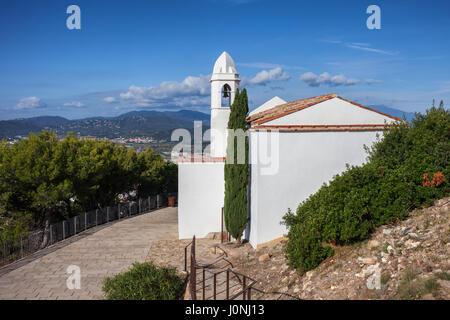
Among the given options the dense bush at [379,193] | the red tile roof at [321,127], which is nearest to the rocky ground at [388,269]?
the dense bush at [379,193]

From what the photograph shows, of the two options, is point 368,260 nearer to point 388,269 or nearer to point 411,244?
point 388,269

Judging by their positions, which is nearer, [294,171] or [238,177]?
[294,171]

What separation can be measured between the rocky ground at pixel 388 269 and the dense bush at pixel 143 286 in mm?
2736

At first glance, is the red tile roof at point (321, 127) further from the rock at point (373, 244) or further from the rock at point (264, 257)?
the rock at point (373, 244)

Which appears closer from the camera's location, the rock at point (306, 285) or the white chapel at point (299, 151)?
the rock at point (306, 285)

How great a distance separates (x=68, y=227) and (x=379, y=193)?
53.4ft

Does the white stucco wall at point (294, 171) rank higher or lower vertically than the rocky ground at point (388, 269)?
higher

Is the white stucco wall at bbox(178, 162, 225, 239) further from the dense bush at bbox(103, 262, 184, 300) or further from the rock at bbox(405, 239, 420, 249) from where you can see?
the rock at bbox(405, 239, 420, 249)

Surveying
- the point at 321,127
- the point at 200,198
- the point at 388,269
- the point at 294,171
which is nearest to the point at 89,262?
the point at 200,198

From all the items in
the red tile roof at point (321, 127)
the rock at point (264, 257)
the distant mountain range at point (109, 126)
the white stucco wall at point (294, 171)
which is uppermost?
the distant mountain range at point (109, 126)

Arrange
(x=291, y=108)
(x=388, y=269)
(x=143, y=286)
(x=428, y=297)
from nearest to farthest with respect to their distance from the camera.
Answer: (x=428, y=297) → (x=388, y=269) → (x=143, y=286) → (x=291, y=108)

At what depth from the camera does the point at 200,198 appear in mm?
17312

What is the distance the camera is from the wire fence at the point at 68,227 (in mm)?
14773

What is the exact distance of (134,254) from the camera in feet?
50.3
